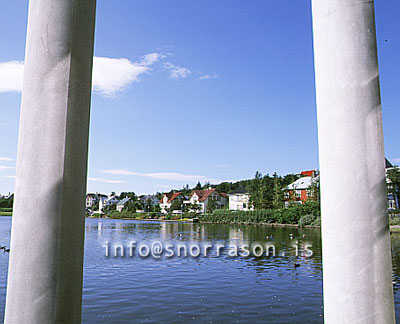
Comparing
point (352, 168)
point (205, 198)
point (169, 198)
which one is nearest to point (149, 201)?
point (169, 198)

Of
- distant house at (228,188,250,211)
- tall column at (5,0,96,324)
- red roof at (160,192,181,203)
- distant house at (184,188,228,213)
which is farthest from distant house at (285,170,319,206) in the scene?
tall column at (5,0,96,324)

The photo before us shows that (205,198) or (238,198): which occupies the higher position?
(205,198)

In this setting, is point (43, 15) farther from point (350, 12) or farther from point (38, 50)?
point (350, 12)

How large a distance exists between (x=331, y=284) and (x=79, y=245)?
2.24 m

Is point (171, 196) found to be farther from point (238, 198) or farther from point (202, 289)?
point (202, 289)

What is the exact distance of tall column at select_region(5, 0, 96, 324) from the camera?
10.2 feet

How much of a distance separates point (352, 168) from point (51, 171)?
2570mm

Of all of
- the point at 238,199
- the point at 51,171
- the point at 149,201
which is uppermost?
the point at 238,199

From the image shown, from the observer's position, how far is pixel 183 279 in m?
19.2

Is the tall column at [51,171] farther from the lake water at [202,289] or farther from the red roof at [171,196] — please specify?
the red roof at [171,196]

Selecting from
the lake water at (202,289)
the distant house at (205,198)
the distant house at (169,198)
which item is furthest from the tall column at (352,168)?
the distant house at (169,198)

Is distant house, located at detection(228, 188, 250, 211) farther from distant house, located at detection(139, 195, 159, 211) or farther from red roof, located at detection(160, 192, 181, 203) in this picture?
distant house, located at detection(139, 195, 159, 211)

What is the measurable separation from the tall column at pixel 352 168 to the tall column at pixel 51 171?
7.26 ft

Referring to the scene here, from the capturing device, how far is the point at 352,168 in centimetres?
313
